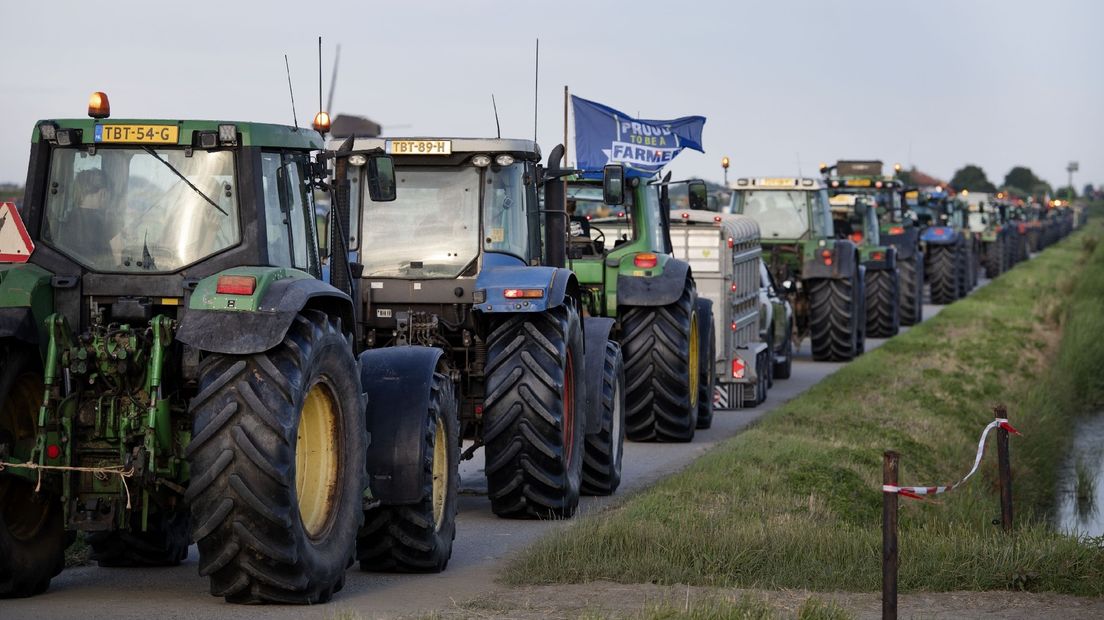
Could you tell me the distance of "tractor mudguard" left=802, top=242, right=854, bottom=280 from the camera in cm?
2330

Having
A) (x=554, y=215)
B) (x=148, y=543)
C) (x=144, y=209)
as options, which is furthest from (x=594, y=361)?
(x=144, y=209)

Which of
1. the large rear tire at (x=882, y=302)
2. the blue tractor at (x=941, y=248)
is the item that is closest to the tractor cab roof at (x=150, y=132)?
the large rear tire at (x=882, y=302)

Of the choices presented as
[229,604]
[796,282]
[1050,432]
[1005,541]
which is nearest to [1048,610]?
[1005,541]

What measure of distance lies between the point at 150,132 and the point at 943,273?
31890 millimetres

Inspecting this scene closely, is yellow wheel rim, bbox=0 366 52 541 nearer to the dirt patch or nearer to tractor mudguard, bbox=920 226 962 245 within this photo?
the dirt patch

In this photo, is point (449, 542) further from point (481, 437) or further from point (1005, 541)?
point (1005, 541)

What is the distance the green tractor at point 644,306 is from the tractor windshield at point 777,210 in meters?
7.95

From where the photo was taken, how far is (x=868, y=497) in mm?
12297

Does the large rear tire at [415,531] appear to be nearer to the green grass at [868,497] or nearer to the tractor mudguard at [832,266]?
the green grass at [868,497]

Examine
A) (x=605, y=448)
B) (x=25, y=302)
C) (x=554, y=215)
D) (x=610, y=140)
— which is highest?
(x=610, y=140)

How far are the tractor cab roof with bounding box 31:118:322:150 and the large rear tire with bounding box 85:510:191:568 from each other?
6.46ft

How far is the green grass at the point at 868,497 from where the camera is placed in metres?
8.76

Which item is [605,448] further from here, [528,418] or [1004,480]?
[1004,480]

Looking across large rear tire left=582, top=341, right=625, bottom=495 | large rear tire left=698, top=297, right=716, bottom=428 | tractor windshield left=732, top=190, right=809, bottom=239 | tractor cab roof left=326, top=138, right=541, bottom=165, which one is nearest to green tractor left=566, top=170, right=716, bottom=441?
large rear tire left=698, top=297, right=716, bottom=428
